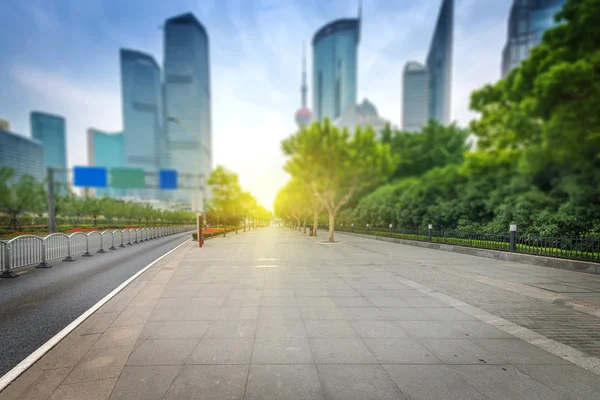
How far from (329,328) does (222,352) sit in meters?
1.70

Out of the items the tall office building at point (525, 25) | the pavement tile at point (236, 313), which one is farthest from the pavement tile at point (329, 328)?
the tall office building at point (525, 25)

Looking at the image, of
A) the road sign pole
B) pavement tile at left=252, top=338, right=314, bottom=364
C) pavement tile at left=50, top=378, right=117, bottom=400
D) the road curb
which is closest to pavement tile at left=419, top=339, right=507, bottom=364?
pavement tile at left=252, top=338, right=314, bottom=364

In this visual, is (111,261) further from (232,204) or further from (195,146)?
(195,146)

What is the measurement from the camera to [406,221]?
21188 millimetres

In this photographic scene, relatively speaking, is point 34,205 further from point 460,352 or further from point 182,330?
point 460,352

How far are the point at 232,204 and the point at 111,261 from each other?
2827cm

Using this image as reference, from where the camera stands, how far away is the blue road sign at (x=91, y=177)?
22672 mm

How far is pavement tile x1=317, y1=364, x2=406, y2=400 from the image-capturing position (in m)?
2.64

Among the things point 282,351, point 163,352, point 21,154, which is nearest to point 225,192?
point 163,352

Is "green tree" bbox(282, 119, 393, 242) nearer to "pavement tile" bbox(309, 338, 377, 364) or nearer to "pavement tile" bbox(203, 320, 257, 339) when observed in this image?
"pavement tile" bbox(203, 320, 257, 339)

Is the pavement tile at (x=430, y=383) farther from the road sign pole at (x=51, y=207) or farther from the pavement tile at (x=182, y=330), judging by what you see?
the road sign pole at (x=51, y=207)

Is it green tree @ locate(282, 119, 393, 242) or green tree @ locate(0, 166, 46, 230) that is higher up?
green tree @ locate(282, 119, 393, 242)

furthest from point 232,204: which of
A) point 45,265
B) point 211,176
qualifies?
point 45,265

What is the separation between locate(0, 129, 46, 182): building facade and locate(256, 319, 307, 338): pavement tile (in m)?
136
